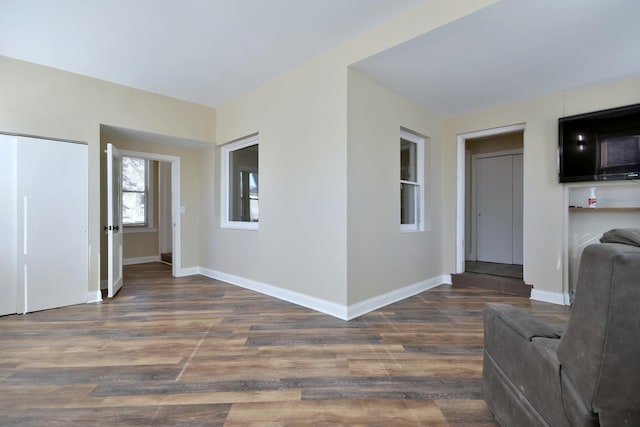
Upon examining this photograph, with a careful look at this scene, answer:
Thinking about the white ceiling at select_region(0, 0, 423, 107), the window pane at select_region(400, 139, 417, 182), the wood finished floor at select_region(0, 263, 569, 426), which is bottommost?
the wood finished floor at select_region(0, 263, 569, 426)

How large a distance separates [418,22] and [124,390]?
128 inches

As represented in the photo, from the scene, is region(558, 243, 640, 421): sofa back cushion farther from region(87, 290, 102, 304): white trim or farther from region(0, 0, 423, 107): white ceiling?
region(87, 290, 102, 304): white trim

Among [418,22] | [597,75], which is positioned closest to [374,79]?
[418,22]

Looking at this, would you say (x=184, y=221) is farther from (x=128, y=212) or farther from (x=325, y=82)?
(x=325, y=82)

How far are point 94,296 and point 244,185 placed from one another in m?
2.32

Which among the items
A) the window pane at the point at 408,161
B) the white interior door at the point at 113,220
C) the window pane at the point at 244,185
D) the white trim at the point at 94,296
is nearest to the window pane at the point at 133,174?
the white interior door at the point at 113,220

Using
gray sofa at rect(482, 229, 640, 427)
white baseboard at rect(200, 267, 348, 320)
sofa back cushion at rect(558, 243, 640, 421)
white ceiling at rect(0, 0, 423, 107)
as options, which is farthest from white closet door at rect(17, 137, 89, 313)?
sofa back cushion at rect(558, 243, 640, 421)

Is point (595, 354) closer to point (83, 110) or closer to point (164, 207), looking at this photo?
point (83, 110)

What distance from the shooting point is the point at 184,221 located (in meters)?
4.99

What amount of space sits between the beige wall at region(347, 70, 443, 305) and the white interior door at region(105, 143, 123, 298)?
9.74 feet

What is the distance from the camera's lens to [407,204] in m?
3.98

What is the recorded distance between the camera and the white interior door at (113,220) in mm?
3652

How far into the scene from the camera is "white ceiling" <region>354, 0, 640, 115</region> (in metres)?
2.13

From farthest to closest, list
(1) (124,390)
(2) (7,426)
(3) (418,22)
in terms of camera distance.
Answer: (3) (418,22) < (1) (124,390) < (2) (7,426)
